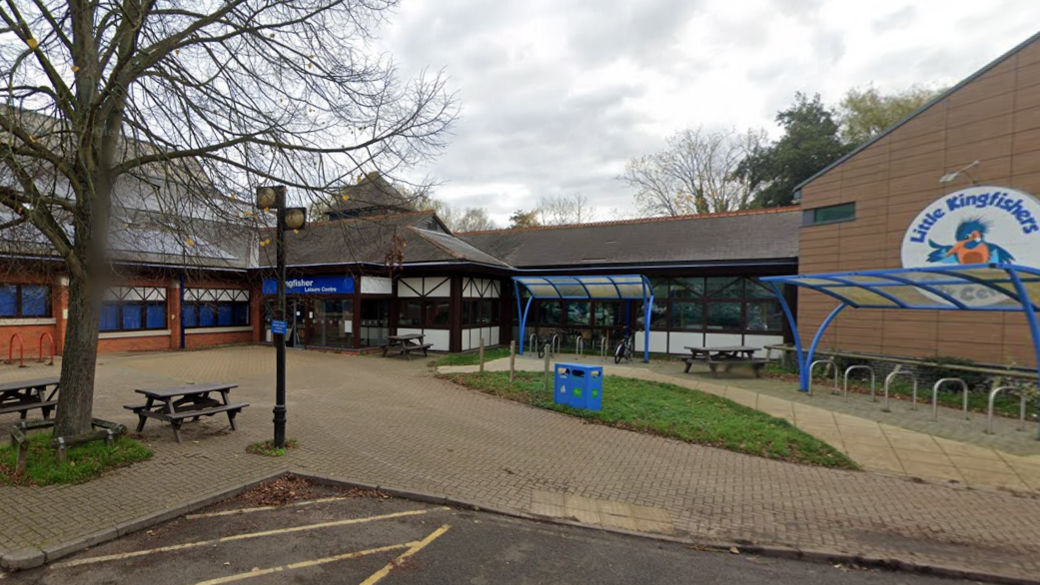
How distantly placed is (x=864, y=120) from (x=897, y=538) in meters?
33.8

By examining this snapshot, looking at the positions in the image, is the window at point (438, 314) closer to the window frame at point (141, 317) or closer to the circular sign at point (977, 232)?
the window frame at point (141, 317)

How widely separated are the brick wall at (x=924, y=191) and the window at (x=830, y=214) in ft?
0.51

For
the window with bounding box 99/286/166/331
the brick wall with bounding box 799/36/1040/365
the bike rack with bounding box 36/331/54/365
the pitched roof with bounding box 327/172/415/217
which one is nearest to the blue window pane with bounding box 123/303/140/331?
the window with bounding box 99/286/166/331

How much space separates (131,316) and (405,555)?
18.4m

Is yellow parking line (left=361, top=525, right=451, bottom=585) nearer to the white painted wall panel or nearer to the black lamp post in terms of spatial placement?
the black lamp post

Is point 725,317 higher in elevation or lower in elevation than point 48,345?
higher

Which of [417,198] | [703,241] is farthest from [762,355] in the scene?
[417,198]

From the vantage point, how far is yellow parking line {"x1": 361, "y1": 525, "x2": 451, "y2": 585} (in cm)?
363

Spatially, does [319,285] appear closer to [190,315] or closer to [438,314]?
[438,314]

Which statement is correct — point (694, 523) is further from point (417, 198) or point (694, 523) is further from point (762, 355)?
point (762, 355)

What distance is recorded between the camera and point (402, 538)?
14.0 feet

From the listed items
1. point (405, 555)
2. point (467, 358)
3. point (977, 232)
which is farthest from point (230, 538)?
point (977, 232)

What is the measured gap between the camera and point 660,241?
19.0 m

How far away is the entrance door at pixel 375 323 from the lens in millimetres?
18453
